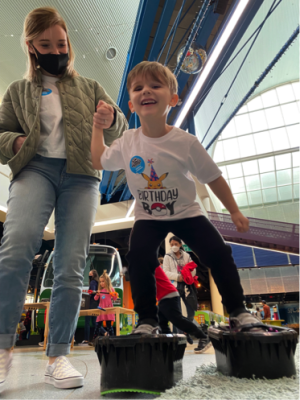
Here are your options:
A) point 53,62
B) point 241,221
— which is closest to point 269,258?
point 241,221

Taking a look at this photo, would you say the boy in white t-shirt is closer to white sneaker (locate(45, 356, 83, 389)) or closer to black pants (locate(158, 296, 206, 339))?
white sneaker (locate(45, 356, 83, 389))

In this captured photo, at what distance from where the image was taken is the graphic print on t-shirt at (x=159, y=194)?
3.71 feet

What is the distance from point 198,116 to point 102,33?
322cm

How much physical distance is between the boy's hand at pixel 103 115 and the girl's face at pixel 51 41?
391 millimetres

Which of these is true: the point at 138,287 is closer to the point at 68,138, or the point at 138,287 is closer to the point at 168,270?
the point at 68,138

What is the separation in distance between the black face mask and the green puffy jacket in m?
0.06

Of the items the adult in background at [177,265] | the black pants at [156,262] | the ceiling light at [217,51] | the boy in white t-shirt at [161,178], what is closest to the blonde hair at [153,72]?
the boy in white t-shirt at [161,178]

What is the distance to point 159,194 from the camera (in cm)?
113

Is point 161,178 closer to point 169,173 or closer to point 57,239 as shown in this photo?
point 169,173

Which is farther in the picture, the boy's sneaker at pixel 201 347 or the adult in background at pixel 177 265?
the adult in background at pixel 177 265

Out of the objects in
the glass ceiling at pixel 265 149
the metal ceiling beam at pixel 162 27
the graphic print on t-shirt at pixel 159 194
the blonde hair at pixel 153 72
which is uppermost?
the glass ceiling at pixel 265 149

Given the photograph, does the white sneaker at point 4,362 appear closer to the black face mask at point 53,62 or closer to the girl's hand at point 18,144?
the girl's hand at point 18,144

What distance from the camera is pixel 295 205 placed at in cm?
1794

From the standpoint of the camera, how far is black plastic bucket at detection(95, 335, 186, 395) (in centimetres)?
79
